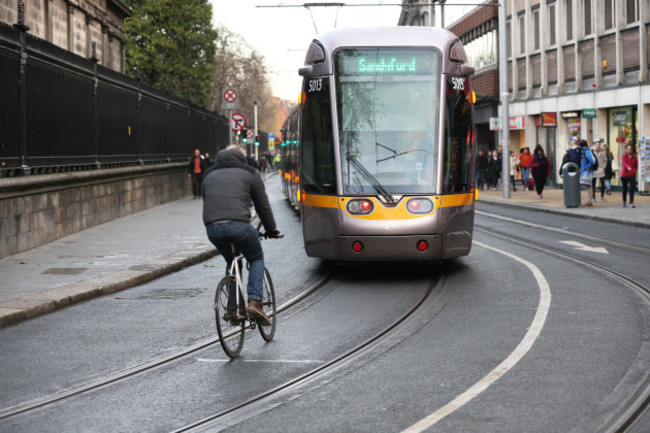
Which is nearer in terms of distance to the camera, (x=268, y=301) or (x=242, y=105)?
(x=268, y=301)

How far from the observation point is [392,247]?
12.2 meters

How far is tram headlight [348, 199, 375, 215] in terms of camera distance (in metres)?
12.3

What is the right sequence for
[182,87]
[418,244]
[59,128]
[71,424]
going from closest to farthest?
[71,424] → [418,244] → [59,128] → [182,87]

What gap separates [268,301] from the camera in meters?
8.53

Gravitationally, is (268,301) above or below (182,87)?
below

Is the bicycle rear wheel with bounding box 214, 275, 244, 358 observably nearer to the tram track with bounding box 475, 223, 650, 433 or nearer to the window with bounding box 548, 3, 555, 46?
the tram track with bounding box 475, 223, 650, 433

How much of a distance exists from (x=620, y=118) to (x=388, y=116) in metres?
24.7

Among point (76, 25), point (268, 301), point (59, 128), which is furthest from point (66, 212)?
point (76, 25)

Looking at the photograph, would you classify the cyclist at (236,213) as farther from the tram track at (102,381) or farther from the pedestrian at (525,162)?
the pedestrian at (525,162)

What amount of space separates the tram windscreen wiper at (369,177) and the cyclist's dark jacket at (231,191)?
4241 mm

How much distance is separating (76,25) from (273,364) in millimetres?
30602

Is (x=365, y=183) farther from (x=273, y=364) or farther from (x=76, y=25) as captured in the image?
(x=76, y=25)

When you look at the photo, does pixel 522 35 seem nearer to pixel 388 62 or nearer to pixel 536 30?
pixel 536 30

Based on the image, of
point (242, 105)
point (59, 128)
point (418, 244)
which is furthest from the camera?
point (242, 105)
